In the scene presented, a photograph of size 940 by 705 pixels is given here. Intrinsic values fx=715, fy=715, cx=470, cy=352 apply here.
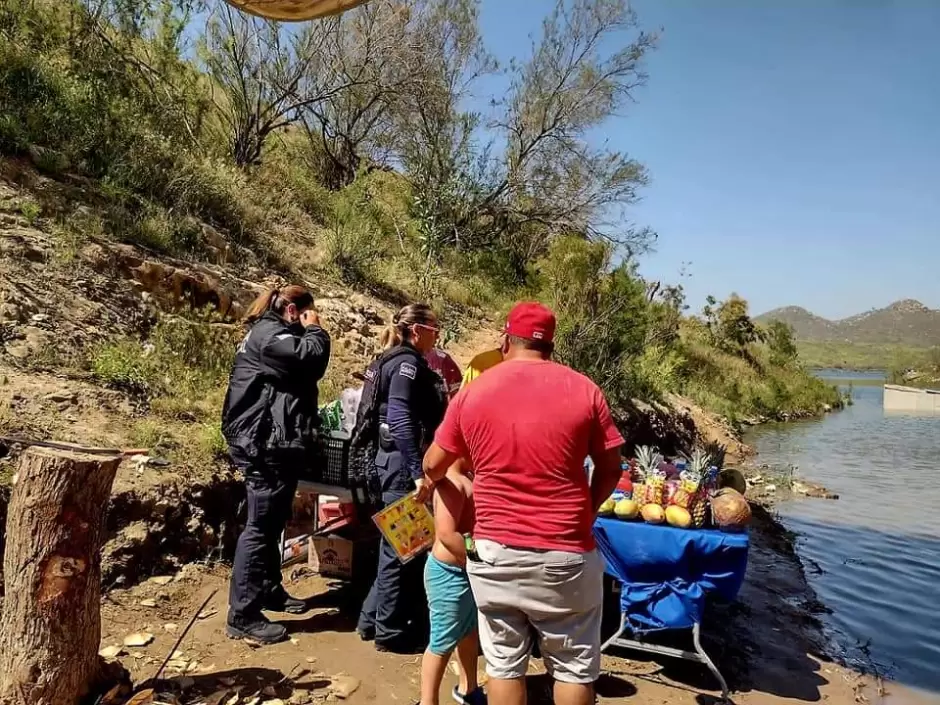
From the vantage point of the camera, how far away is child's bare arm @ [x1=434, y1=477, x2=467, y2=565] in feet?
9.72

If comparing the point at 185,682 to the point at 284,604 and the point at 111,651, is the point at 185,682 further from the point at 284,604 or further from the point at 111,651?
the point at 284,604

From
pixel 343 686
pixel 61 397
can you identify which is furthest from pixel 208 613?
pixel 61 397

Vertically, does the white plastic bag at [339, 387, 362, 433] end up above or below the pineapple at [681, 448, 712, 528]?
above

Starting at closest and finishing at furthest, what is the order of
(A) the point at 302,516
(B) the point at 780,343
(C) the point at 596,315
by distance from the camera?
(A) the point at 302,516 → (C) the point at 596,315 → (B) the point at 780,343

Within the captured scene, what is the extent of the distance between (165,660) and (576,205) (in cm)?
1398

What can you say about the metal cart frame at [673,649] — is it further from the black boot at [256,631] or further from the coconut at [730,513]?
the black boot at [256,631]

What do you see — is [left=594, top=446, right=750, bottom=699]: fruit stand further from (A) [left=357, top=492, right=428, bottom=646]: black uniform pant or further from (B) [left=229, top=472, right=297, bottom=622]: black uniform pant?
(B) [left=229, top=472, right=297, bottom=622]: black uniform pant

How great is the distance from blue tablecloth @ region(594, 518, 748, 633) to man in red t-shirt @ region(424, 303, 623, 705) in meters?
1.38

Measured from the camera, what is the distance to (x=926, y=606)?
6.05m

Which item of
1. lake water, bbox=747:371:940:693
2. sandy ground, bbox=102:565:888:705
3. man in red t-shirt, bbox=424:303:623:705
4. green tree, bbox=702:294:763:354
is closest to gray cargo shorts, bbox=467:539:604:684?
man in red t-shirt, bbox=424:303:623:705

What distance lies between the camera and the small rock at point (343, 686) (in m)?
3.41

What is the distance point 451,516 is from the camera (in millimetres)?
A: 2988

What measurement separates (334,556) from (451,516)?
198 cm

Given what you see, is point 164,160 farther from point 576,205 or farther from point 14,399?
point 576,205
